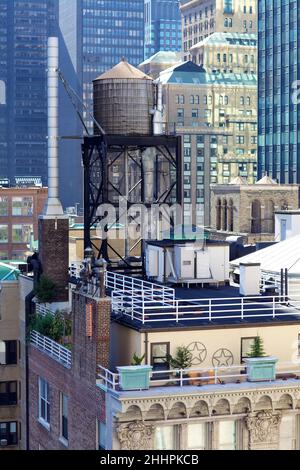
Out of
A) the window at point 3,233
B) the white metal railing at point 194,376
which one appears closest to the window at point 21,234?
the window at point 3,233

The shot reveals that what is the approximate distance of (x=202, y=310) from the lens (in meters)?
46.3

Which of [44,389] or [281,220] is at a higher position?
[281,220]

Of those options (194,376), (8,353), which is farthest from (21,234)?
(194,376)

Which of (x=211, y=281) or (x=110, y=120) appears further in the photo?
(x=110, y=120)

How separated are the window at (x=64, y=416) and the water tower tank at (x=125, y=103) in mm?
25258

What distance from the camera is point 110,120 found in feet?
229

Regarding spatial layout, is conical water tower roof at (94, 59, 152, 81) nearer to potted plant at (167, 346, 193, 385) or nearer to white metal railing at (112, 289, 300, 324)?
white metal railing at (112, 289, 300, 324)

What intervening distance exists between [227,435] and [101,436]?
451 cm

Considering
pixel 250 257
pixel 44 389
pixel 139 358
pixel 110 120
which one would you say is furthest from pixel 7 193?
pixel 139 358

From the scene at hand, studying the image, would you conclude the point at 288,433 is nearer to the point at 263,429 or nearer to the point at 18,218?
the point at 263,429

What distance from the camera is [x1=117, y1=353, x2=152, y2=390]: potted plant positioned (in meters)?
39.2

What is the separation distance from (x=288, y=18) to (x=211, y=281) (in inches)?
5925

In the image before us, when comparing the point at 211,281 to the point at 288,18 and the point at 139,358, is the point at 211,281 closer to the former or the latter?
the point at 139,358

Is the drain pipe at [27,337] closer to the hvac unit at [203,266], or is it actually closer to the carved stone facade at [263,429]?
the hvac unit at [203,266]
